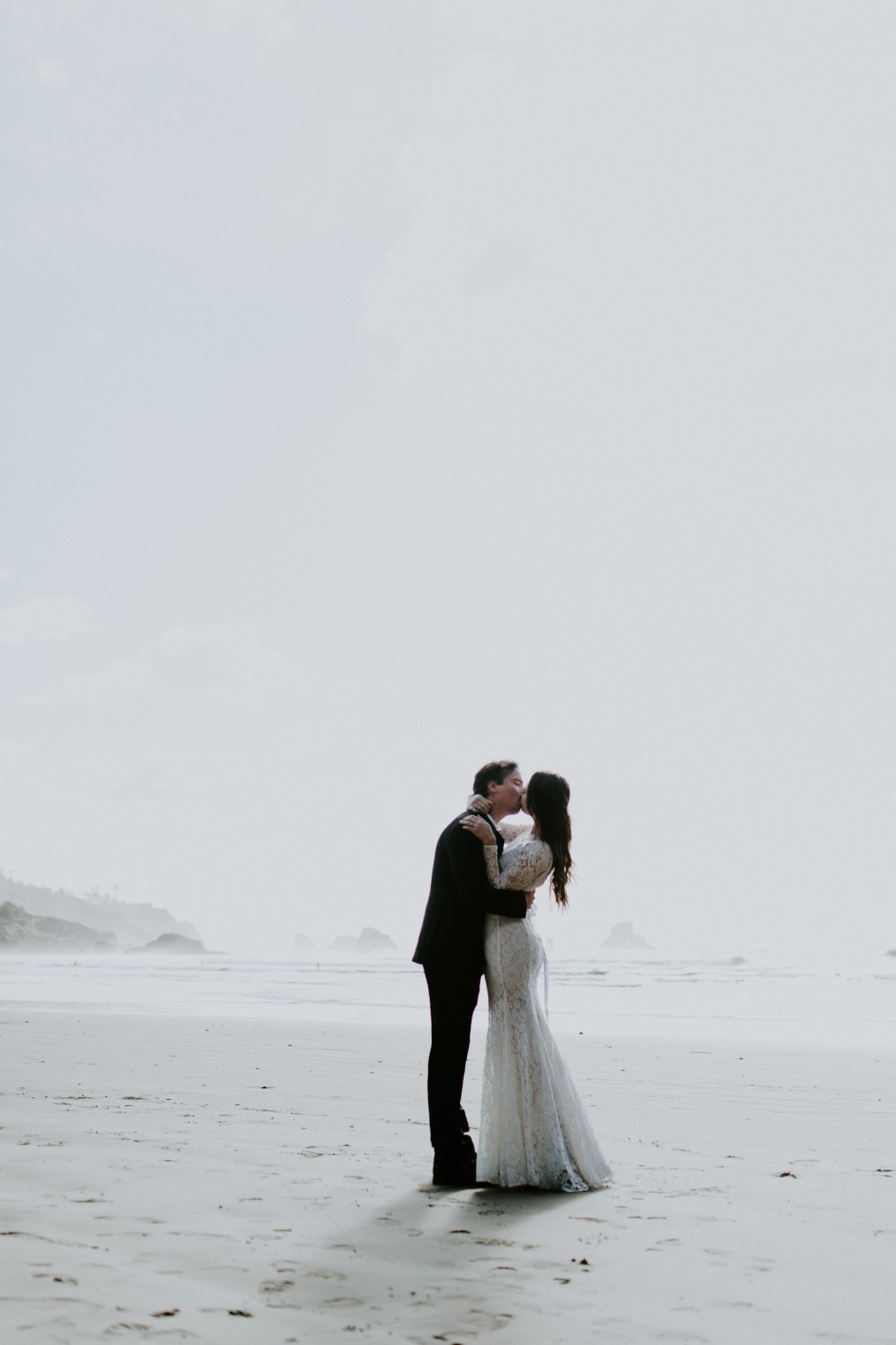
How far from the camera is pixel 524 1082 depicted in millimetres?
4602

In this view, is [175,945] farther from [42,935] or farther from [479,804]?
[479,804]

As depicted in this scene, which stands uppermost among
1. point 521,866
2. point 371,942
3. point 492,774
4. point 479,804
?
point 492,774

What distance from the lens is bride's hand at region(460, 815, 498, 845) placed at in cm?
470

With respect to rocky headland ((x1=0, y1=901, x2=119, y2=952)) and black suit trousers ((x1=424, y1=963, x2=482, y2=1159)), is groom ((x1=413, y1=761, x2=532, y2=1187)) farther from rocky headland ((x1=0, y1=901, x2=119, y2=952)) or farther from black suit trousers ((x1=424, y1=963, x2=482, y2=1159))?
rocky headland ((x1=0, y1=901, x2=119, y2=952))

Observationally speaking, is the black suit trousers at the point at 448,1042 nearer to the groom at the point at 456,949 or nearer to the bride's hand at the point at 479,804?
the groom at the point at 456,949

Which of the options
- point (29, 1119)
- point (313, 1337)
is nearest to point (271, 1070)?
point (29, 1119)

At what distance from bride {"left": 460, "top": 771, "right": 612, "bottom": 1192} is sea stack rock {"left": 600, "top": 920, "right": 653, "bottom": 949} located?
74.9 m

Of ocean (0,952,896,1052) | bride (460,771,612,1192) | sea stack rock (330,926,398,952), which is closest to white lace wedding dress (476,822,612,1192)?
bride (460,771,612,1192)

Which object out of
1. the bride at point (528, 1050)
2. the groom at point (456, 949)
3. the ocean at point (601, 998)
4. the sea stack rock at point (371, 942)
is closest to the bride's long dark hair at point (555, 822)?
the bride at point (528, 1050)

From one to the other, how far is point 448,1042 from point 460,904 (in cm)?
65

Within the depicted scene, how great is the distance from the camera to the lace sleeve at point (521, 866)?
469 centimetres

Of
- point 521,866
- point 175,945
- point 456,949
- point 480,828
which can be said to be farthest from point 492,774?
point 175,945

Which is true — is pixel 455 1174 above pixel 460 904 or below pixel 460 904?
below

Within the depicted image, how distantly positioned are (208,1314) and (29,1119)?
11.9 ft
